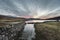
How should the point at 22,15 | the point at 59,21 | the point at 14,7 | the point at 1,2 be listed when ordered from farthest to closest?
the point at 22,15, the point at 59,21, the point at 14,7, the point at 1,2

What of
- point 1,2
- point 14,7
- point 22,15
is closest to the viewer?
point 1,2

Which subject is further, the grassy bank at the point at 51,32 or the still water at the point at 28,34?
the still water at the point at 28,34

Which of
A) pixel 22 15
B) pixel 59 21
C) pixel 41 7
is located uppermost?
pixel 41 7

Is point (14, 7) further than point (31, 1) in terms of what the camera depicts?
Yes

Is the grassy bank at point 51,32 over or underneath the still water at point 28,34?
over

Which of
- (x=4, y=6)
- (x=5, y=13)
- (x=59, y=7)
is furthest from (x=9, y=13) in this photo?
(x=59, y=7)

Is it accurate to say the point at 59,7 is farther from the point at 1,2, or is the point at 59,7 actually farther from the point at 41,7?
the point at 1,2

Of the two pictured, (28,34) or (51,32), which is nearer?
(51,32)

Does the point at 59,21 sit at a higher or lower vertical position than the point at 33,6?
lower

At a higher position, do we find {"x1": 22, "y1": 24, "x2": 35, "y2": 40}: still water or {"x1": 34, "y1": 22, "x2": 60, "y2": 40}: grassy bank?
{"x1": 34, "y1": 22, "x2": 60, "y2": 40}: grassy bank

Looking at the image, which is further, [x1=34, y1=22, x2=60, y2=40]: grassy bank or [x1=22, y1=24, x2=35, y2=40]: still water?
[x1=22, y1=24, x2=35, y2=40]: still water

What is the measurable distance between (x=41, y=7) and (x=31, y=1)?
72cm

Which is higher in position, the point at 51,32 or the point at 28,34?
the point at 51,32

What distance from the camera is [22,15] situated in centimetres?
428
